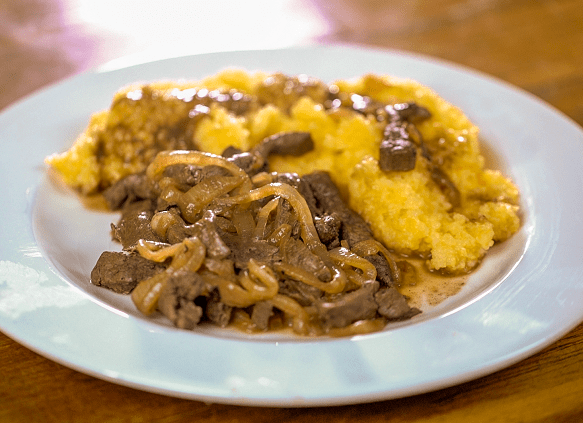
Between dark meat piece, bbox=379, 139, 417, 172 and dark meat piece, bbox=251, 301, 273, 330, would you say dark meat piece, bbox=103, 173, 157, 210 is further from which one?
dark meat piece, bbox=379, 139, 417, 172

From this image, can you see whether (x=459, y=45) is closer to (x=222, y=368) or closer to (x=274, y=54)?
(x=274, y=54)

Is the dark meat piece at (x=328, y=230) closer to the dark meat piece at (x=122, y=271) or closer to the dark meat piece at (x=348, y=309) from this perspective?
the dark meat piece at (x=348, y=309)

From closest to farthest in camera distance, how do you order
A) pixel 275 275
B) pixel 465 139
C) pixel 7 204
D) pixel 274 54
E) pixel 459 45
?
1. pixel 275 275
2. pixel 7 204
3. pixel 465 139
4. pixel 274 54
5. pixel 459 45

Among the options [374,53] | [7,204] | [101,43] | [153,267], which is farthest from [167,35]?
[153,267]

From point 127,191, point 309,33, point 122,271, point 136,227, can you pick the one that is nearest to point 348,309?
point 122,271

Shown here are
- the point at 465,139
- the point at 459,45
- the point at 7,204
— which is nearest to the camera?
the point at 7,204

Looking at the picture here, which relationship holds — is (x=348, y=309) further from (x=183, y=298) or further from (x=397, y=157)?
(x=397, y=157)

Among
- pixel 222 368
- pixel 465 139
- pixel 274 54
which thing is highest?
pixel 274 54
